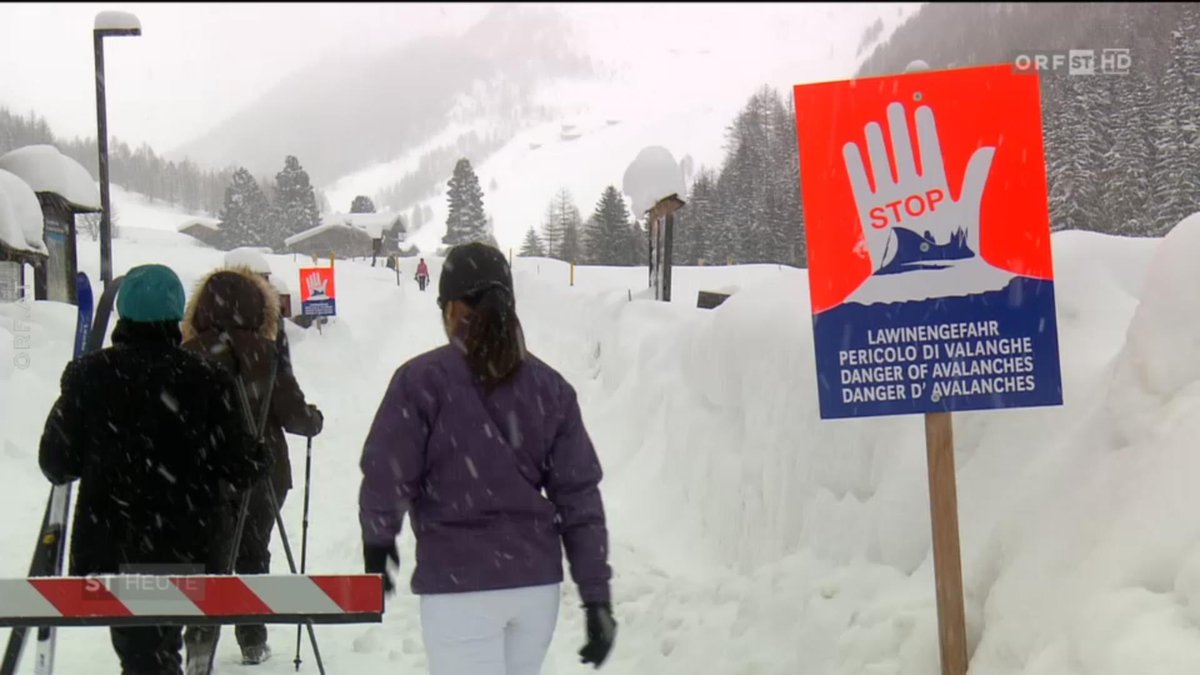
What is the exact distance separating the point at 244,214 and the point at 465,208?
1779mm

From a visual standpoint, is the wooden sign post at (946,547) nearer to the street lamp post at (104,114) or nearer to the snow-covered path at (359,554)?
the snow-covered path at (359,554)

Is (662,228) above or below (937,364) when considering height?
above

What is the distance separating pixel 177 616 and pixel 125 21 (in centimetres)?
544

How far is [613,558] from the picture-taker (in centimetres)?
666

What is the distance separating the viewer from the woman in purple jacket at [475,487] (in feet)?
7.51

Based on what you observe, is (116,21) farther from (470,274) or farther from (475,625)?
(475,625)

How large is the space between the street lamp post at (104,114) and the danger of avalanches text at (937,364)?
5413mm

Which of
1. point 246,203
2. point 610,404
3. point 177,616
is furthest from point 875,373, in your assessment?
point 610,404

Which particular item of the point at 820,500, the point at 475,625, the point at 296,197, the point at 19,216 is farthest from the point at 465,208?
the point at 475,625

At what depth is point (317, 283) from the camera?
8297 millimetres

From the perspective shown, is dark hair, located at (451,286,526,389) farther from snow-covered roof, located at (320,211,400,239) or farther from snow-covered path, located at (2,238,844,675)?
snow-covered roof, located at (320,211,400,239)

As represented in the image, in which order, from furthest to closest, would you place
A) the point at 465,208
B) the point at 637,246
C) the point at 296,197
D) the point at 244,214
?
the point at 637,246, the point at 465,208, the point at 296,197, the point at 244,214

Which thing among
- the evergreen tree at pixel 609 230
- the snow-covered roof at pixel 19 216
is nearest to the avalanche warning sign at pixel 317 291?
the snow-covered roof at pixel 19 216

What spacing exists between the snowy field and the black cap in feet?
6.59
